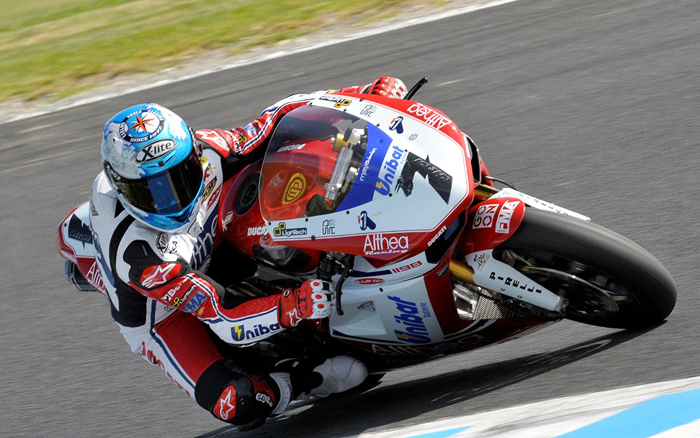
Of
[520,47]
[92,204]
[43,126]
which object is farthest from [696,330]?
[43,126]

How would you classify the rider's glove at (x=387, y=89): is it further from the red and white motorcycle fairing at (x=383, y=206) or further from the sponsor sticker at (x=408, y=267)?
the sponsor sticker at (x=408, y=267)

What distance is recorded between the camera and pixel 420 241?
3.54 meters

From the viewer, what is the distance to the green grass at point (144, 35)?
1053 cm

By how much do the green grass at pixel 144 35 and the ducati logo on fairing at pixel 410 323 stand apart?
688 cm

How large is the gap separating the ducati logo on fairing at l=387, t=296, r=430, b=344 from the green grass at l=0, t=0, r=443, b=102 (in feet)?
22.6

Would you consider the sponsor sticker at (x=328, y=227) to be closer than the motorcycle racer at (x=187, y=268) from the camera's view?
Yes

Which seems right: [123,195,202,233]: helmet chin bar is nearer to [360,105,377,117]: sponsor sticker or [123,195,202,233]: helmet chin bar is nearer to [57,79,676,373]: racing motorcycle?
[57,79,676,373]: racing motorcycle

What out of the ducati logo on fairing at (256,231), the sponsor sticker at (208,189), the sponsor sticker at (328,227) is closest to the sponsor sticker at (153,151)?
the sponsor sticker at (208,189)

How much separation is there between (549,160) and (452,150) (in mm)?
2846

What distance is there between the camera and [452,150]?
3.65 meters

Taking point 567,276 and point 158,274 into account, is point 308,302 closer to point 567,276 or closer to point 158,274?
point 158,274

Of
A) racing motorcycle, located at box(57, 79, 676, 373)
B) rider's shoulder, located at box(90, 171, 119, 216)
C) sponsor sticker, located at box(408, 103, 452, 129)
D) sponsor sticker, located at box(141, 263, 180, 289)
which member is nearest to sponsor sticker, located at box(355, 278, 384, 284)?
racing motorcycle, located at box(57, 79, 676, 373)

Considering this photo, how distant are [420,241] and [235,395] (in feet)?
3.83

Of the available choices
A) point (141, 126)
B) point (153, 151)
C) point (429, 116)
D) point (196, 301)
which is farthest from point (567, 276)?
point (141, 126)
